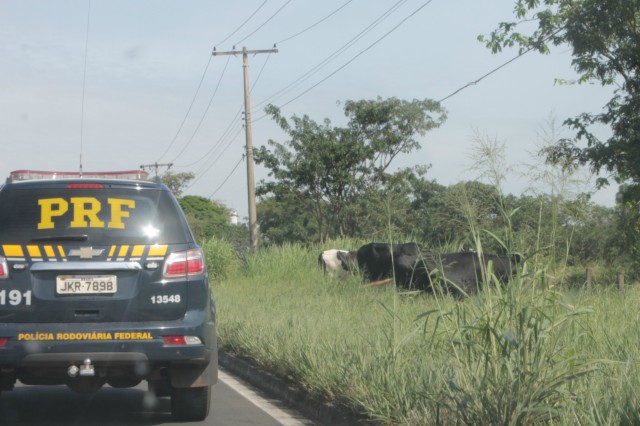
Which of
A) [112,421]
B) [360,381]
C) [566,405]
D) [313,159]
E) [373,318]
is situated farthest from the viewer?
[313,159]

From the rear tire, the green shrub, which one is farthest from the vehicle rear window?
the green shrub

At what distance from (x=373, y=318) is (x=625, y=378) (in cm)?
599

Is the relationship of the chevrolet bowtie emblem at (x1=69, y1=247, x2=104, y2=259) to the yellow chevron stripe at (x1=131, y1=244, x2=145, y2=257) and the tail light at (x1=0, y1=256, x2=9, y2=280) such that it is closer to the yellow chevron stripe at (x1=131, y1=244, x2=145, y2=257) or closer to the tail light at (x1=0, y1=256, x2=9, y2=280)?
the yellow chevron stripe at (x1=131, y1=244, x2=145, y2=257)

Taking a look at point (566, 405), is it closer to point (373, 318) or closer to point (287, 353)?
point (287, 353)

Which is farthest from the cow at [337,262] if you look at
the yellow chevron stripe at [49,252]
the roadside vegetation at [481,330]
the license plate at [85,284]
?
the yellow chevron stripe at [49,252]

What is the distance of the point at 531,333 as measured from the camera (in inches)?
223

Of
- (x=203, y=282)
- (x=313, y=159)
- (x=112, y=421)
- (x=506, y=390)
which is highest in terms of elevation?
(x=313, y=159)

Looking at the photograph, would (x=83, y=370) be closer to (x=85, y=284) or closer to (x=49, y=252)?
(x=85, y=284)

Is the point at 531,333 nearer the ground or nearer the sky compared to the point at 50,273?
nearer the ground

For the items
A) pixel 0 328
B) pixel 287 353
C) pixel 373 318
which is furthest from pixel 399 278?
pixel 0 328

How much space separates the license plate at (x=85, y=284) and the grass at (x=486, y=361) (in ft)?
6.47

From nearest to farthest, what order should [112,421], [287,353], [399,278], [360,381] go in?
[360,381] → [112,421] → [287,353] → [399,278]

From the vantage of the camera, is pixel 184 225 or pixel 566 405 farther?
pixel 184 225

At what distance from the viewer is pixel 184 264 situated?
721 centimetres
